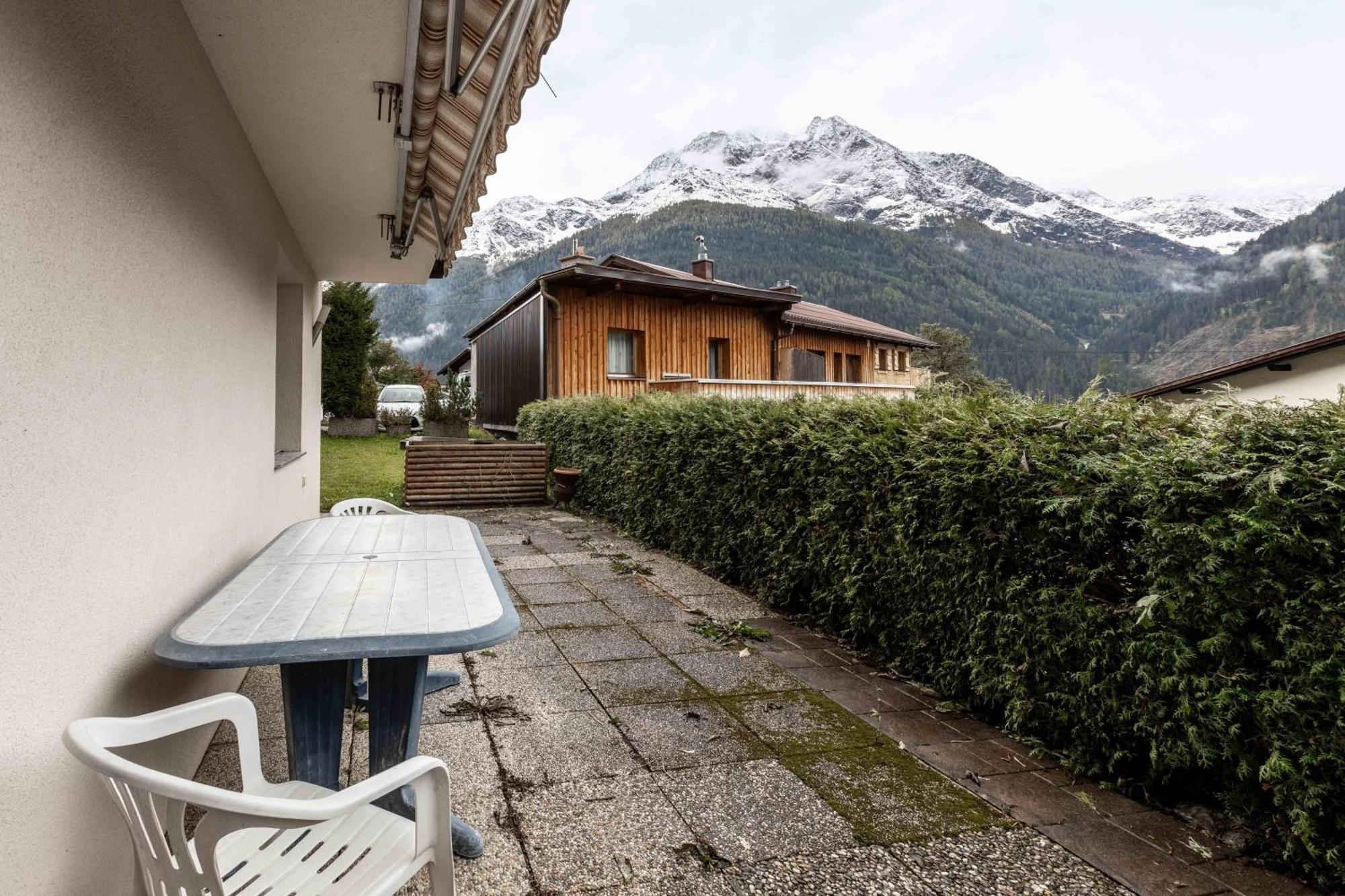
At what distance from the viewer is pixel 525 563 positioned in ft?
24.0

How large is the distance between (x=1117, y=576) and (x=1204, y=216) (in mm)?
232275

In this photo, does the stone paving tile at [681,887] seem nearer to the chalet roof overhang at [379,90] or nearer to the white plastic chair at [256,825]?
the white plastic chair at [256,825]

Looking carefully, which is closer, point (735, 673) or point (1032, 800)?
point (1032, 800)

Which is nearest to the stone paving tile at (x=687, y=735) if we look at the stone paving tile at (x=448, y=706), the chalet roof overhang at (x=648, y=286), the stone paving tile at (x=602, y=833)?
A: the stone paving tile at (x=602, y=833)

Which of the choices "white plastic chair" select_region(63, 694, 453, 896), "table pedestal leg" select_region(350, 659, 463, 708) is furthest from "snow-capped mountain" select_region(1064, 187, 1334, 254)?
"white plastic chair" select_region(63, 694, 453, 896)

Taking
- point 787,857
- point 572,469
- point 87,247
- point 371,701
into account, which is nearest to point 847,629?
point 787,857

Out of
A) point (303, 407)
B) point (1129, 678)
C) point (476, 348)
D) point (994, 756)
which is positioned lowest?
point (994, 756)

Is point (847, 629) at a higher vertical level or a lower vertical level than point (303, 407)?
lower

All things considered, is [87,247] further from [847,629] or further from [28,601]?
[847,629]

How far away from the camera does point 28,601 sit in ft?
4.97

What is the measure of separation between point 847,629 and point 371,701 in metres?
3.18

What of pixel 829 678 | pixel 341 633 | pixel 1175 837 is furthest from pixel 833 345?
pixel 341 633

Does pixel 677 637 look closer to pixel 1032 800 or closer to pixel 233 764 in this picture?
pixel 1032 800

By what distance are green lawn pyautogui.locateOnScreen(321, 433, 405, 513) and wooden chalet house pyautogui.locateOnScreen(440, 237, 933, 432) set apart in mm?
3769
